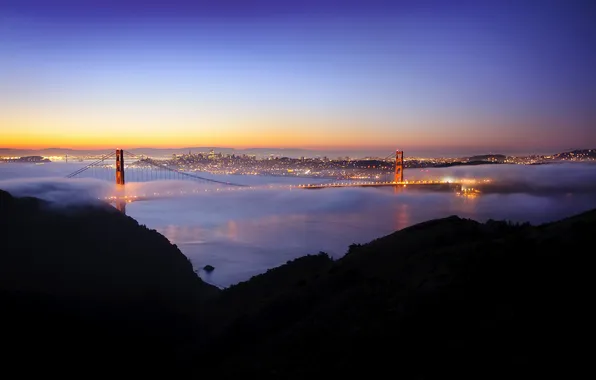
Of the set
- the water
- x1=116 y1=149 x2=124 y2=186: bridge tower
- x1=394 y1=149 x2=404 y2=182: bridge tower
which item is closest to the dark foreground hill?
the water

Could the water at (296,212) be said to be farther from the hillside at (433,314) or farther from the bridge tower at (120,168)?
the hillside at (433,314)

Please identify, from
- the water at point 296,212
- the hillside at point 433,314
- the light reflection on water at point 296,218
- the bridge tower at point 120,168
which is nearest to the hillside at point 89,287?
the hillside at point 433,314

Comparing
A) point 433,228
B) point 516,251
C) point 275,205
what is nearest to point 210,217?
point 275,205

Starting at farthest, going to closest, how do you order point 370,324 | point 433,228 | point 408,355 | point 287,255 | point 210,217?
point 210,217
point 287,255
point 433,228
point 370,324
point 408,355

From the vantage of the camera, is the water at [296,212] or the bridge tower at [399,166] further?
the bridge tower at [399,166]

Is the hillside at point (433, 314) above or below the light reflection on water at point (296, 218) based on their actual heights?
above

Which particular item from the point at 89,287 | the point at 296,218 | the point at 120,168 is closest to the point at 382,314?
the point at 89,287

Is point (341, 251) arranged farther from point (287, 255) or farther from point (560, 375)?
point (560, 375)

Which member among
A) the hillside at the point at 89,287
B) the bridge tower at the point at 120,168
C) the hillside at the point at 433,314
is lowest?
the hillside at the point at 89,287
